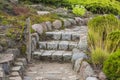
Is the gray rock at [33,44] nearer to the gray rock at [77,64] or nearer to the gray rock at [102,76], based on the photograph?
the gray rock at [77,64]

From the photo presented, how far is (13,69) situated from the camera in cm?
691

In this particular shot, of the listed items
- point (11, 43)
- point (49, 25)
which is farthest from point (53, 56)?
point (49, 25)

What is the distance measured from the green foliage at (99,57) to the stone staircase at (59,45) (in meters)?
1.20

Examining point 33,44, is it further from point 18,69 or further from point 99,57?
point 99,57

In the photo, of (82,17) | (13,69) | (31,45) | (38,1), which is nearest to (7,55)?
(13,69)

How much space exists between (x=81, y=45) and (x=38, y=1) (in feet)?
17.7

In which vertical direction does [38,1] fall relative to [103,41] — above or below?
below

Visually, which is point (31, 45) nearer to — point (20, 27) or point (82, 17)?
point (20, 27)

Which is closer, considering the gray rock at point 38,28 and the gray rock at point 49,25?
the gray rock at point 38,28

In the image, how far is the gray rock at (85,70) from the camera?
6564mm

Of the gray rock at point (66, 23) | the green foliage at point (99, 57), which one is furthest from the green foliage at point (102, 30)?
the gray rock at point (66, 23)

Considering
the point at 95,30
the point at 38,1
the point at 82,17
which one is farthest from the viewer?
the point at 38,1

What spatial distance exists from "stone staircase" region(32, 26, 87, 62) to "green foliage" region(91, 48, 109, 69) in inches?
47.4

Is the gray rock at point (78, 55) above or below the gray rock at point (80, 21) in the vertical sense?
above
